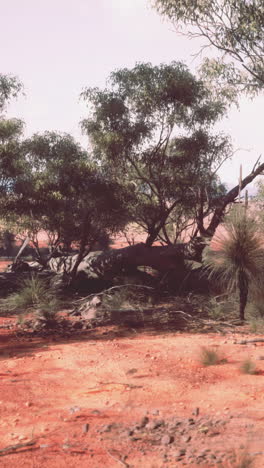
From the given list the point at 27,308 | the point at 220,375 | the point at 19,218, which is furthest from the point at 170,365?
the point at 19,218

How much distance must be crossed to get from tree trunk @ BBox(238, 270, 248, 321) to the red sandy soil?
154 cm

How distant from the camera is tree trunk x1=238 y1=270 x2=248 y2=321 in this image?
31.7ft

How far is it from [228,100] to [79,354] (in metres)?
11.6

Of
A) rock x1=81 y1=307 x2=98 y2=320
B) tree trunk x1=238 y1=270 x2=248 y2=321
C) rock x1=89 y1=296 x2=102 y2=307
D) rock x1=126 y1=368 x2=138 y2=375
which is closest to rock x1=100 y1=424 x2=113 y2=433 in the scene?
rock x1=126 y1=368 x2=138 y2=375

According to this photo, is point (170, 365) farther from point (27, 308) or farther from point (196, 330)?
point (27, 308)

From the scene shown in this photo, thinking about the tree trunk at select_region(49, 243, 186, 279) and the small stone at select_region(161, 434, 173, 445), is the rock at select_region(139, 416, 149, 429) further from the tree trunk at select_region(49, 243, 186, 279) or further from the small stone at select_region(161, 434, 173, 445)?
the tree trunk at select_region(49, 243, 186, 279)

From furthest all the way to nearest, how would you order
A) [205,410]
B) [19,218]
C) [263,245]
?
[19,218] < [263,245] < [205,410]

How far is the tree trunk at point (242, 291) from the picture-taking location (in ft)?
31.7

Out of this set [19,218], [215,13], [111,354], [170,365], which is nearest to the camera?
[170,365]

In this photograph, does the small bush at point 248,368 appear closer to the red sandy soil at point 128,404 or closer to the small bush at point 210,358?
the red sandy soil at point 128,404

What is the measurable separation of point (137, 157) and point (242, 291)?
781 cm

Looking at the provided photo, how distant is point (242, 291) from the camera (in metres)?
9.86

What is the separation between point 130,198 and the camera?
52.1ft

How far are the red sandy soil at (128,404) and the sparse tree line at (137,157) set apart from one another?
6910 millimetres
